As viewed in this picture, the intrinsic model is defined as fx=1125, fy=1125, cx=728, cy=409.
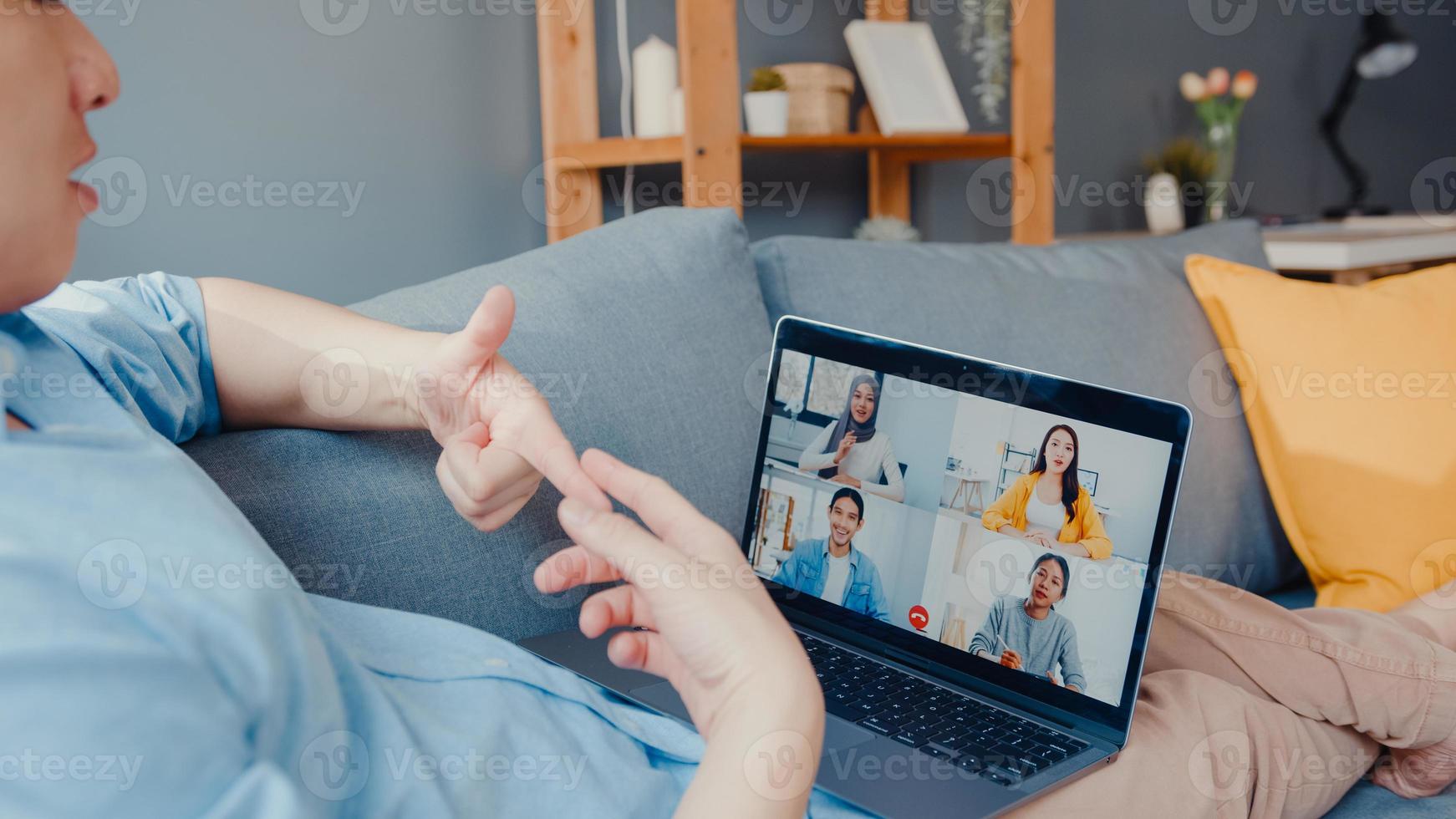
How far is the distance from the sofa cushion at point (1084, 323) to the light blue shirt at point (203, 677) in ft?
2.00

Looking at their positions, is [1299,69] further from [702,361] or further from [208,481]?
[208,481]

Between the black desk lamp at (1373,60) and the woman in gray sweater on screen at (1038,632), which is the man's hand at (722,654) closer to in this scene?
the woman in gray sweater on screen at (1038,632)

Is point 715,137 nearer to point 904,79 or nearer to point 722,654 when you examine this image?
point 904,79

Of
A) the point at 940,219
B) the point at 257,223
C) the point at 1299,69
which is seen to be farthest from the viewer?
the point at 1299,69

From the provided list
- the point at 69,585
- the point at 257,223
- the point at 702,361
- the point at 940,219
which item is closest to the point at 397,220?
the point at 257,223

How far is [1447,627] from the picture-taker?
3.60 ft

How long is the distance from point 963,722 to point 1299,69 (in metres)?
3.49

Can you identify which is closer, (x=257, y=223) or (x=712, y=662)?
(x=712, y=662)

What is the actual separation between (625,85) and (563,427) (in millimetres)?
1444

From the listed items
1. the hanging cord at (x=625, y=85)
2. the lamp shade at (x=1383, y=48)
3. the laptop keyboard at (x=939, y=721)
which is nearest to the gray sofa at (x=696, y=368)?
the laptop keyboard at (x=939, y=721)

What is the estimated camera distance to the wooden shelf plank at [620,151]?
75.7 inches

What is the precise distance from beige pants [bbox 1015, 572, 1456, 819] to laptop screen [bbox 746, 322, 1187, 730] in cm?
7

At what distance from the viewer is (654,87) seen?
6.70 ft

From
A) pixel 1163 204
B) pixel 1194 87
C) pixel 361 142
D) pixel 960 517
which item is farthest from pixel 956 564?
pixel 1194 87
